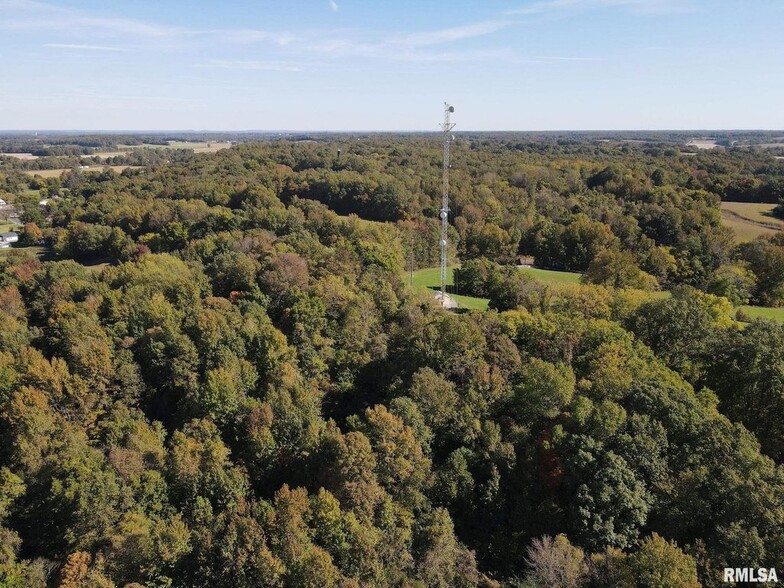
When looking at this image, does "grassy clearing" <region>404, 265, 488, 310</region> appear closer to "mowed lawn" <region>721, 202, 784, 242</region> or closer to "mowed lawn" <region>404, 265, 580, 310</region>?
"mowed lawn" <region>404, 265, 580, 310</region>

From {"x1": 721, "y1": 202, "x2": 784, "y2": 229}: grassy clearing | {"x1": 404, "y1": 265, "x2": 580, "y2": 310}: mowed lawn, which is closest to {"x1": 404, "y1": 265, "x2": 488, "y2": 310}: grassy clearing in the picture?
{"x1": 404, "y1": 265, "x2": 580, "y2": 310}: mowed lawn

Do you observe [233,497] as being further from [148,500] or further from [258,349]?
[258,349]

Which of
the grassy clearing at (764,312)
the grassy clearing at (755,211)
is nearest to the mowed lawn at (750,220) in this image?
the grassy clearing at (755,211)

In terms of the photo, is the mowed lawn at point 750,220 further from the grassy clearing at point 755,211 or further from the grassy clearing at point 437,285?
the grassy clearing at point 437,285

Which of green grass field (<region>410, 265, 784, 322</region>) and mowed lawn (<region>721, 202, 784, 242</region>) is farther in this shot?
mowed lawn (<region>721, 202, 784, 242</region>)

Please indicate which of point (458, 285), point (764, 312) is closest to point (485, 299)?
point (458, 285)
